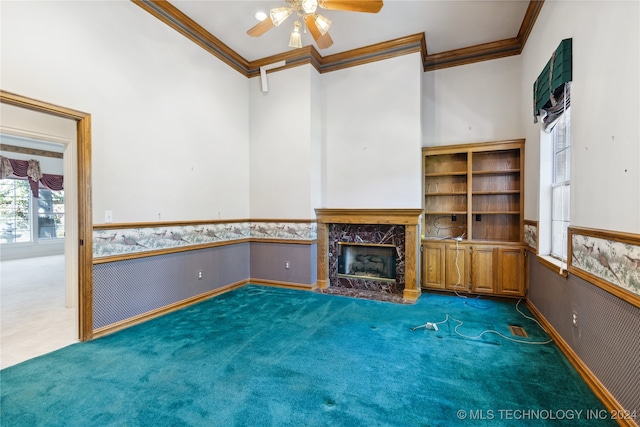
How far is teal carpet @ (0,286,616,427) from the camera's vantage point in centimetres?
180

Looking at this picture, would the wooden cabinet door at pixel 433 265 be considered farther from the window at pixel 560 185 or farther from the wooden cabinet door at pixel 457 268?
the window at pixel 560 185

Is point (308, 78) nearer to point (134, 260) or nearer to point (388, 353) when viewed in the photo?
point (134, 260)

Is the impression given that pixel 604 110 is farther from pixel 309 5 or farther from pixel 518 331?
pixel 309 5

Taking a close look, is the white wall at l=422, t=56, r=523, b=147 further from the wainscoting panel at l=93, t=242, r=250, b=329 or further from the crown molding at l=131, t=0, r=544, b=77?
the wainscoting panel at l=93, t=242, r=250, b=329

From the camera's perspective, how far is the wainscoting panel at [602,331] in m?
1.65

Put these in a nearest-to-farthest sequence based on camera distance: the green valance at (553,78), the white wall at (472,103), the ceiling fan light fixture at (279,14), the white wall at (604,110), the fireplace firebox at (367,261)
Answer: the white wall at (604,110) < the green valance at (553,78) < the ceiling fan light fixture at (279,14) < the white wall at (472,103) < the fireplace firebox at (367,261)

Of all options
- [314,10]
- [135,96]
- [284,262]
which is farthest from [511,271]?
[135,96]

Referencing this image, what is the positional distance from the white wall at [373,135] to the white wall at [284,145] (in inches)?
12.7

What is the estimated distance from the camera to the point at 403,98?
14.1 feet

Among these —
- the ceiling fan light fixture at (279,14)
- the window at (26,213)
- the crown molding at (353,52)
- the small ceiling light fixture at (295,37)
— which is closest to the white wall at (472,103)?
the crown molding at (353,52)

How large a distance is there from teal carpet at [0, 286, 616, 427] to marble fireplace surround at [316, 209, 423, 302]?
3.26 ft

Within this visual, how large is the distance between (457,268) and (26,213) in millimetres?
11102

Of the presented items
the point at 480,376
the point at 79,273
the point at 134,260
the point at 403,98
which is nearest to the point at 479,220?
the point at 403,98

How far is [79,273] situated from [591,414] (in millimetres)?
4227
